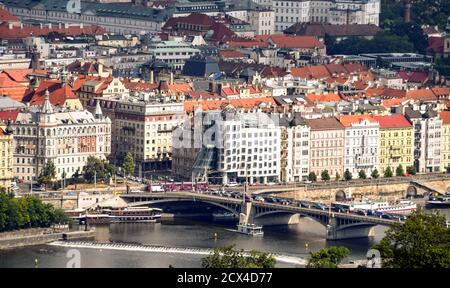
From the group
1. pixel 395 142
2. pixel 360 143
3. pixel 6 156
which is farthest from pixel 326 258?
pixel 395 142

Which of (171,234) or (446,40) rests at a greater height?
(446,40)

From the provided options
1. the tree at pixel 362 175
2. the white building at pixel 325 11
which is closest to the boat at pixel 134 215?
the tree at pixel 362 175

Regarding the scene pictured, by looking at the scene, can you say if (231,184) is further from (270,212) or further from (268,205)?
(270,212)

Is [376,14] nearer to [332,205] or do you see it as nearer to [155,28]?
[155,28]

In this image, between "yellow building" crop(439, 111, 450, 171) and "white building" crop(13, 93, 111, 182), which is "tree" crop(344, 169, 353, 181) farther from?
"white building" crop(13, 93, 111, 182)

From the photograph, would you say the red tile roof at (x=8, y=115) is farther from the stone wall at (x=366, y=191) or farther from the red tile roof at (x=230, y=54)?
the red tile roof at (x=230, y=54)

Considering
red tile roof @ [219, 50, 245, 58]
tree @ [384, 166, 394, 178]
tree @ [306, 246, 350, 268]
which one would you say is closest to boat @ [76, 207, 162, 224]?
tree @ [384, 166, 394, 178]

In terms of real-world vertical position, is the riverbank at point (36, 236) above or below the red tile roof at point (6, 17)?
below

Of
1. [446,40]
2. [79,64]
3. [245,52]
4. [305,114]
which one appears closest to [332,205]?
Result: [305,114]
